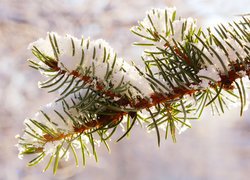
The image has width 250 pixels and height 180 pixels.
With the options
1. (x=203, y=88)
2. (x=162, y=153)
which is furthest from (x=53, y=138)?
(x=162, y=153)

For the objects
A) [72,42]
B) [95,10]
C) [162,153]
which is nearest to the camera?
[72,42]

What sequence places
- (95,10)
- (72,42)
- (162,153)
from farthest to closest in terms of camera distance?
(95,10), (162,153), (72,42)

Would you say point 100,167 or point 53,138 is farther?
point 100,167

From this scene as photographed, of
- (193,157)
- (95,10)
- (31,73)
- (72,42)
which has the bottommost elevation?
(193,157)

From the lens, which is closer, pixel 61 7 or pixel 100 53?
pixel 100 53

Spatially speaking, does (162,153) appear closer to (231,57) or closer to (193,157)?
(193,157)

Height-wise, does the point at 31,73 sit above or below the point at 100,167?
above

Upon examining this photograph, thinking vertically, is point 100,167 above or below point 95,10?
below

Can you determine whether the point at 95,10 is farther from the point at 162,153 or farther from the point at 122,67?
the point at 122,67

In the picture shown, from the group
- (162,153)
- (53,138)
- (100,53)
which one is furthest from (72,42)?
(162,153)
